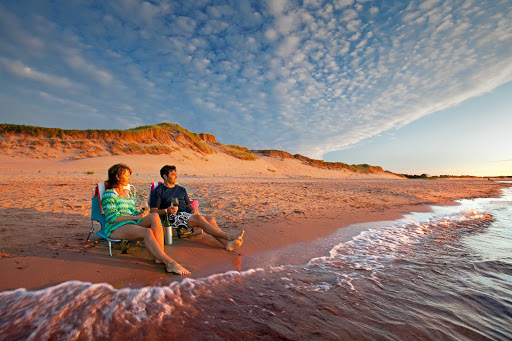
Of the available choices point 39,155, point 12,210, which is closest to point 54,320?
point 12,210

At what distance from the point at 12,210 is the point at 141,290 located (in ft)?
18.5

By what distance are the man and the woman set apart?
543 mm

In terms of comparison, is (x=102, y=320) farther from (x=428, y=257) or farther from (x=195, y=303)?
(x=428, y=257)

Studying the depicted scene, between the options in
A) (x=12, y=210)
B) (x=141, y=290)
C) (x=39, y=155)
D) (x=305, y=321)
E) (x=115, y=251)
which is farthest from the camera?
(x=39, y=155)

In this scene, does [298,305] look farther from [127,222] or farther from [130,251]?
[130,251]

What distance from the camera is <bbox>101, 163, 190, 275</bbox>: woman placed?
3.32 meters

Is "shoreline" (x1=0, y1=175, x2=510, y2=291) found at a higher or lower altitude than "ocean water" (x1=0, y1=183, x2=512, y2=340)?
higher

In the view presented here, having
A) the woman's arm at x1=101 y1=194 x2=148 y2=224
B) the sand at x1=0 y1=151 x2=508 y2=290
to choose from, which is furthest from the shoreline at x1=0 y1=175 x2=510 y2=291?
the woman's arm at x1=101 y1=194 x2=148 y2=224

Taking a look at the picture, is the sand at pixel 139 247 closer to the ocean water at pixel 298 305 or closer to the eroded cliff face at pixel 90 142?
the ocean water at pixel 298 305

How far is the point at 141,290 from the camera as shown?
275cm

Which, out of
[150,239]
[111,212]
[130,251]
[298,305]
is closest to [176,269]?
Result: [150,239]

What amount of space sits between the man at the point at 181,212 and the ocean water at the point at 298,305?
0.86 m

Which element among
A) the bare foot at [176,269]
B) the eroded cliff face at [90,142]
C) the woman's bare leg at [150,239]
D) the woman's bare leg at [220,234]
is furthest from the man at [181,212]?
the eroded cliff face at [90,142]

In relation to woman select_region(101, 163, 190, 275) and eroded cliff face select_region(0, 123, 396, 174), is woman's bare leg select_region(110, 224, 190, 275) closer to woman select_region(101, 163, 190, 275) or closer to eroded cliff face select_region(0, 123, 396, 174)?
woman select_region(101, 163, 190, 275)
